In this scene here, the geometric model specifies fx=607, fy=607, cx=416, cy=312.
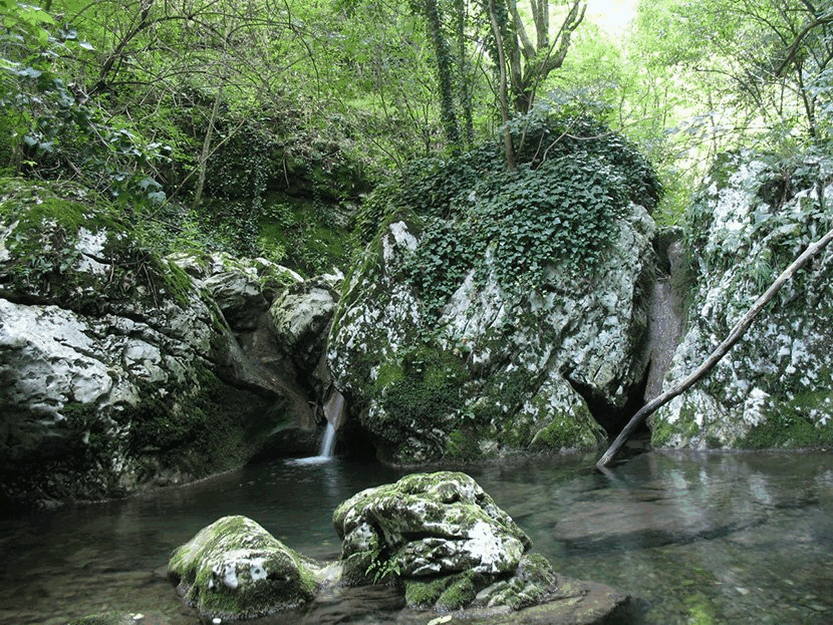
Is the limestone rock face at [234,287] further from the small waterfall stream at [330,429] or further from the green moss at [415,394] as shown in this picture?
the green moss at [415,394]

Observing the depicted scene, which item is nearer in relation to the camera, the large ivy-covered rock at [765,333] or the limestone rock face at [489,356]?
the large ivy-covered rock at [765,333]

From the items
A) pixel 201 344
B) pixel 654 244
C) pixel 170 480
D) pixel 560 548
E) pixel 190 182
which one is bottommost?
pixel 560 548

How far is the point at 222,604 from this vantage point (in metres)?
3.86

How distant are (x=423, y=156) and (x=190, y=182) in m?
8.39

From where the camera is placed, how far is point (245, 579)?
12.9 feet

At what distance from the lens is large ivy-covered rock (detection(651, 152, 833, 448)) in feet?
25.7

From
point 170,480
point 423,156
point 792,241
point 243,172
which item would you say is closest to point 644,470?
point 792,241

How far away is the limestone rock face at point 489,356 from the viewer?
869cm

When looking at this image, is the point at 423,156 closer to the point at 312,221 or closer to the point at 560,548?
the point at 312,221

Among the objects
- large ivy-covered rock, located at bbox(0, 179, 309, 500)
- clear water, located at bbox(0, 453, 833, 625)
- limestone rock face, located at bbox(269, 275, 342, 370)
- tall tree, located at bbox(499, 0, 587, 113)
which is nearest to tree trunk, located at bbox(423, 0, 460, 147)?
tall tree, located at bbox(499, 0, 587, 113)

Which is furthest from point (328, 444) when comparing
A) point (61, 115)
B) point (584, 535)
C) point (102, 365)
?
point (61, 115)

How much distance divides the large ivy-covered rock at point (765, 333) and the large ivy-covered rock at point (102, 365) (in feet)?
21.2

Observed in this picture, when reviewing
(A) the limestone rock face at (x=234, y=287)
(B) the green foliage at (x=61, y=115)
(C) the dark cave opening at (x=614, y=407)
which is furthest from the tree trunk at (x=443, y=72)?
(B) the green foliage at (x=61, y=115)

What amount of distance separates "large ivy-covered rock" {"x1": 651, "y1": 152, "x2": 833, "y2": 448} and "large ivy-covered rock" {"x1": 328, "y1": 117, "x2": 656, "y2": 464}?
1091mm
